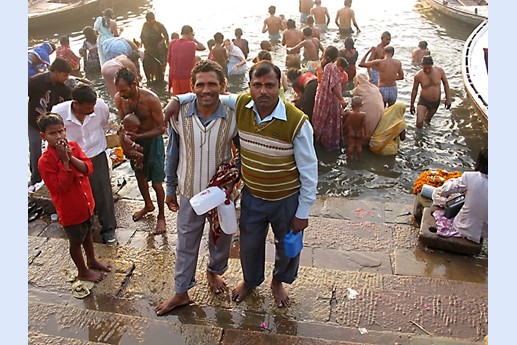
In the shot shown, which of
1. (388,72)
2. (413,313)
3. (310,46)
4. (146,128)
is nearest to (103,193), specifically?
(146,128)

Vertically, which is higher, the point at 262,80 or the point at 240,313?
the point at 262,80

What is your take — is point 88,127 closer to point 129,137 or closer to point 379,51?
point 129,137

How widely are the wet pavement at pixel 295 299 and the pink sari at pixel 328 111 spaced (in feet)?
9.61

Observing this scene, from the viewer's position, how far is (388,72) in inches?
370

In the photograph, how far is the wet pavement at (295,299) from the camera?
3.64m

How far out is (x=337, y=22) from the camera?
1559 centimetres

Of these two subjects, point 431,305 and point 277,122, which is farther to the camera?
point 431,305

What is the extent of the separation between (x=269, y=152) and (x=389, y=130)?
508 centimetres

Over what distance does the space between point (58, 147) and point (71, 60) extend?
360 inches

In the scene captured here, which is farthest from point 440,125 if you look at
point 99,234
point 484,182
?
point 99,234

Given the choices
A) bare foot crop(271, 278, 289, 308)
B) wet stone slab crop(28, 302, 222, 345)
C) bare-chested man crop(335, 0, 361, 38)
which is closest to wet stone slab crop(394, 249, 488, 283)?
bare foot crop(271, 278, 289, 308)

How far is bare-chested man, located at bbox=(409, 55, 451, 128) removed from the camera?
889 centimetres

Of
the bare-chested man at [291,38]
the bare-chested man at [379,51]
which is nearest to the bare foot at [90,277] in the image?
the bare-chested man at [379,51]

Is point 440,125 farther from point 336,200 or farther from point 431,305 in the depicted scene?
point 431,305
